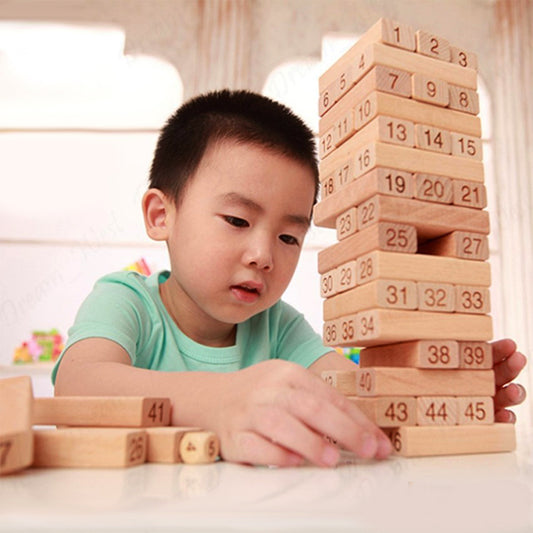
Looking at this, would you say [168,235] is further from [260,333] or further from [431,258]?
[431,258]

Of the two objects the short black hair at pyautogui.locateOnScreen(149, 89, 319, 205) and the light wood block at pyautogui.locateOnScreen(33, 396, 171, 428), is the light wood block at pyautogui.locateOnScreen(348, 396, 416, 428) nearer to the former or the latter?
the light wood block at pyautogui.locateOnScreen(33, 396, 171, 428)

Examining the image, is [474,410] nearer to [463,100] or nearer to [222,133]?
[463,100]

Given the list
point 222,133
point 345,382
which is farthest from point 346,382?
point 222,133

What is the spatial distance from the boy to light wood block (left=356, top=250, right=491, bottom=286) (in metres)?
0.13

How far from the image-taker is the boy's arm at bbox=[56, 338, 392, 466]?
0.46 metres

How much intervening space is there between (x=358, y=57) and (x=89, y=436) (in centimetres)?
51

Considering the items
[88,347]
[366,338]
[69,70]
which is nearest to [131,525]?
[366,338]

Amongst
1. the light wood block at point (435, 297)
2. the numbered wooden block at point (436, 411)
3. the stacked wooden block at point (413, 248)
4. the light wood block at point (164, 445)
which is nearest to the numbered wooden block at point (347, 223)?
the stacked wooden block at point (413, 248)

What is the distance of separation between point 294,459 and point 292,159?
2.19 ft

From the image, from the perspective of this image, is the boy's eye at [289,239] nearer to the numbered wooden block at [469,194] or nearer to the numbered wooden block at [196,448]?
the numbered wooden block at [469,194]

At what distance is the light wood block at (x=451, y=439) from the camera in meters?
0.56

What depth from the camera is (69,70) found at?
3299 mm

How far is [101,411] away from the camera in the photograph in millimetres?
508

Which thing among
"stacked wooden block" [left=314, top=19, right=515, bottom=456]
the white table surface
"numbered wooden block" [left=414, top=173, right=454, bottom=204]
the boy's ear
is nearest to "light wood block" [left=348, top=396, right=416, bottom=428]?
"stacked wooden block" [left=314, top=19, right=515, bottom=456]
